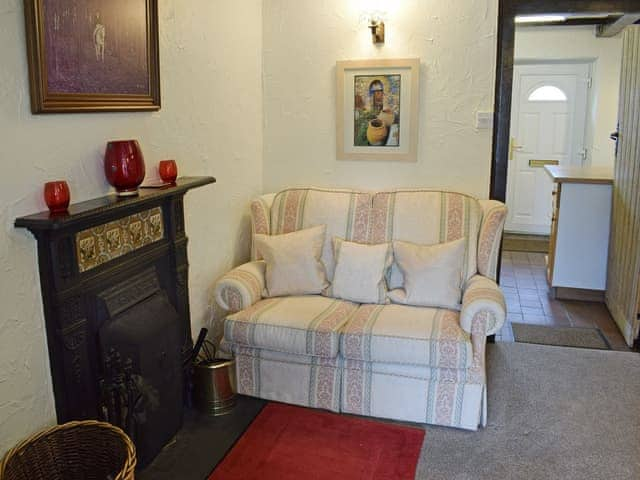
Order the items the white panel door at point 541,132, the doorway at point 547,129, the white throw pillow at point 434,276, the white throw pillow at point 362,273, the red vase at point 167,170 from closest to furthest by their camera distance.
Answer: the red vase at point 167,170 → the white throw pillow at point 434,276 → the white throw pillow at point 362,273 → the doorway at point 547,129 → the white panel door at point 541,132

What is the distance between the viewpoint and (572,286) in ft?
14.7

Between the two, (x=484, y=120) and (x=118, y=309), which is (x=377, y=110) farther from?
Answer: (x=118, y=309)

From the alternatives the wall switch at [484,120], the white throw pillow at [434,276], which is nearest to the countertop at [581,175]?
the wall switch at [484,120]

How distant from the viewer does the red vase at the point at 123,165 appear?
2266mm

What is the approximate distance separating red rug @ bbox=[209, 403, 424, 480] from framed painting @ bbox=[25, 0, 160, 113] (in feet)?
4.90

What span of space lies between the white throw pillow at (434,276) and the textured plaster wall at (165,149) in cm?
105

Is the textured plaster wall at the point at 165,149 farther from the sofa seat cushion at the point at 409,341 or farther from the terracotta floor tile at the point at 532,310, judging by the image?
the terracotta floor tile at the point at 532,310

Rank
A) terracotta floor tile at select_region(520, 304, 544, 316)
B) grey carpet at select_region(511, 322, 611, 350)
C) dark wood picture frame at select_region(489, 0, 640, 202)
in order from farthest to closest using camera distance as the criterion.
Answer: terracotta floor tile at select_region(520, 304, 544, 316)
grey carpet at select_region(511, 322, 611, 350)
dark wood picture frame at select_region(489, 0, 640, 202)

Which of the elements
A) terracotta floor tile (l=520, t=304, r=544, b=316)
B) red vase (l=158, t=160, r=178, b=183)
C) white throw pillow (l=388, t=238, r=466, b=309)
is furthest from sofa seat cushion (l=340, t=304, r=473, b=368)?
terracotta floor tile (l=520, t=304, r=544, b=316)

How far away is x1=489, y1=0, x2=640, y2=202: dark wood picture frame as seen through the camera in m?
3.34

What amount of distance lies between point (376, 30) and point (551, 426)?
227 cm

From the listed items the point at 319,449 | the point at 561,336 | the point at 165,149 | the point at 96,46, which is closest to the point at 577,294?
the point at 561,336

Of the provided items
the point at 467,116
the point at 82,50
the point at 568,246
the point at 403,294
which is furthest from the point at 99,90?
the point at 568,246

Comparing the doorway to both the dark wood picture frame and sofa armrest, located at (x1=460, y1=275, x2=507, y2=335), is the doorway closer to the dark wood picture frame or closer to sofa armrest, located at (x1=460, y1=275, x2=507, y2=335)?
the dark wood picture frame
